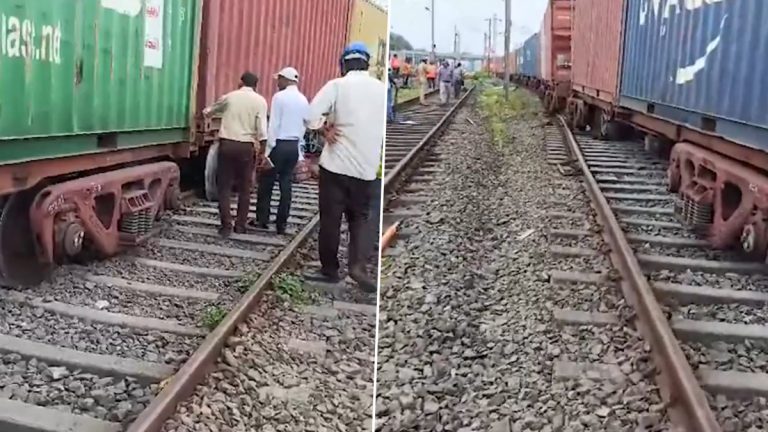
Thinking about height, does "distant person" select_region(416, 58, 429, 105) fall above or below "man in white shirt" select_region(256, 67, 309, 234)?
above

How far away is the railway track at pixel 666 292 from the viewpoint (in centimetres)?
171

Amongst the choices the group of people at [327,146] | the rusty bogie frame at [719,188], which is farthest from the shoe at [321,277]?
the rusty bogie frame at [719,188]

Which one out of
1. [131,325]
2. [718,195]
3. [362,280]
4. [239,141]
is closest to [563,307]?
[718,195]

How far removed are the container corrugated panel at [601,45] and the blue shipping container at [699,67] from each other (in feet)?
0.08

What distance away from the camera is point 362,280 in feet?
5.29

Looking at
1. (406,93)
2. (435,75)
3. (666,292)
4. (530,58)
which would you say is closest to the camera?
(435,75)

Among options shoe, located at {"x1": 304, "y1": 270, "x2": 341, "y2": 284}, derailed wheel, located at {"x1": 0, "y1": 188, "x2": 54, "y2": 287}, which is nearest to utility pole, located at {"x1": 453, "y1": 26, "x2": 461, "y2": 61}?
shoe, located at {"x1": 304, "y1": 270, "x2": 341, "y2": 284}

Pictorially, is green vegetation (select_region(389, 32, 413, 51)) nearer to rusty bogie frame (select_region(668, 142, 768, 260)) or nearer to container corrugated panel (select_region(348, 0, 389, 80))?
container corrugated panel (select_region(348, 0, 389, 80))

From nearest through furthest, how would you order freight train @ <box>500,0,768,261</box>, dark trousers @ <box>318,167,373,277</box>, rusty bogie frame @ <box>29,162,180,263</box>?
dark trousers @ <box>318,167,373,277</box>
freight train @ <box>500,0,768,261</box>
rusty bogie frame @ <box>29,162,180,263</box>

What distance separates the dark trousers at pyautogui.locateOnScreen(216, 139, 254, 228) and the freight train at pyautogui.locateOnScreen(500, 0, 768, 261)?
2.11 ft

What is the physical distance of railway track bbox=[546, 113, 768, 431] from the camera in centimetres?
171

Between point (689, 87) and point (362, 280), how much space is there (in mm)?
865

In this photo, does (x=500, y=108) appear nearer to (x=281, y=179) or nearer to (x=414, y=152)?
(x=414, y=152)

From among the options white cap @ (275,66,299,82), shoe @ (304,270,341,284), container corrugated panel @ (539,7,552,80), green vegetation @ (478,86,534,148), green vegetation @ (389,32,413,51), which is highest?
container corrugated panel @ (539,7,552,80)
